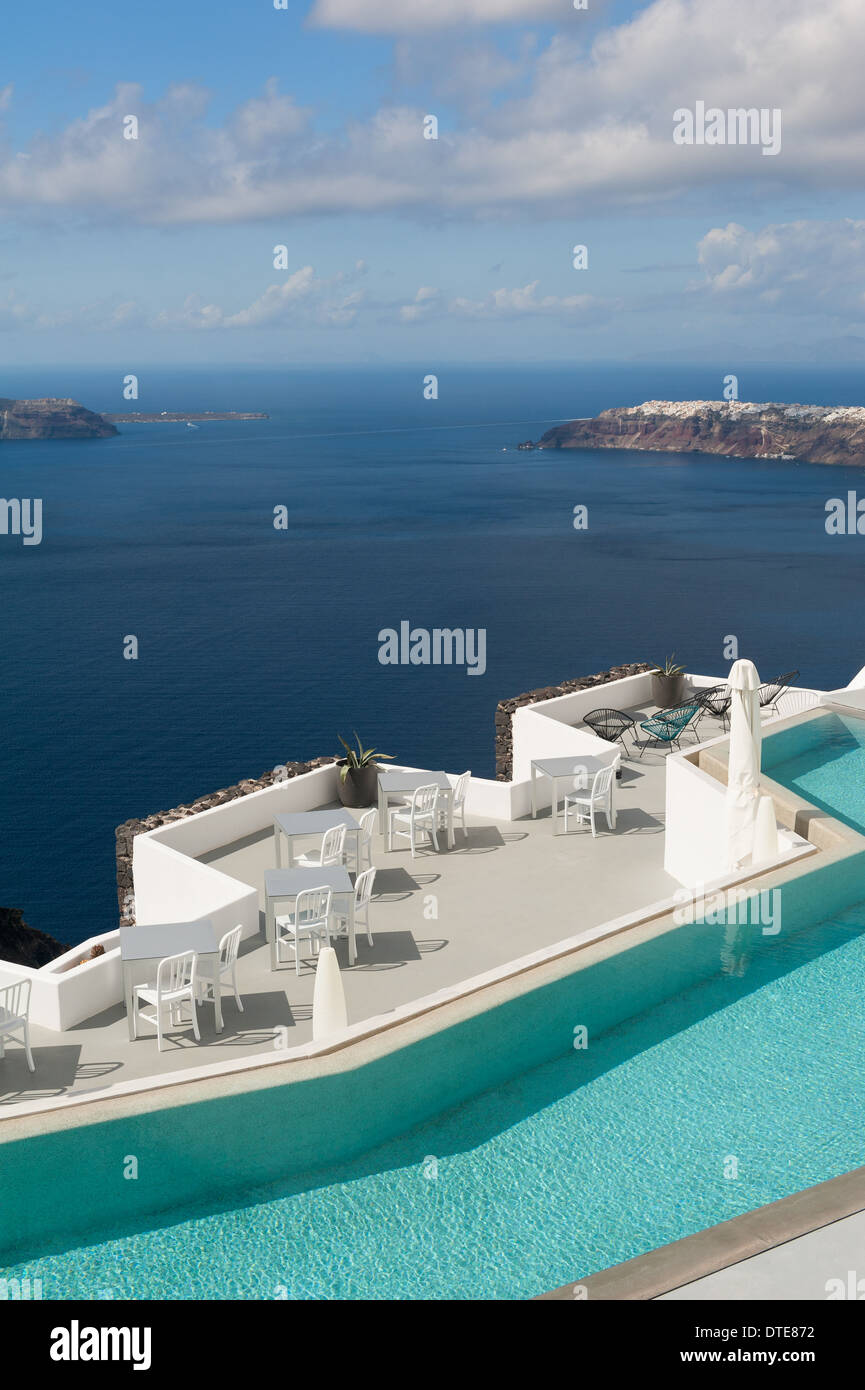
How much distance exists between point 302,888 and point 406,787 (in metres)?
3.08

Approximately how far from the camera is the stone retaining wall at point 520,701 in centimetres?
1650

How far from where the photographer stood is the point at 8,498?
108688 millimetres

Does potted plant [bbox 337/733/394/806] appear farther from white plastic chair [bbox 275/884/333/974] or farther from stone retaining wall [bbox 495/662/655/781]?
white plastic chair [bbox 275/884/333/974]

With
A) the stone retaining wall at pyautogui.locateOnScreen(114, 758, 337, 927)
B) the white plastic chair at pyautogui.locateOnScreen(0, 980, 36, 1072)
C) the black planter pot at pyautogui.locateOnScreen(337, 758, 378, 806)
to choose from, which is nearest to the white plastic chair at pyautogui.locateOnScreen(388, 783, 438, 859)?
the black planter pot at pyautogui.locateOnScreen(337, 758, 378, 806)

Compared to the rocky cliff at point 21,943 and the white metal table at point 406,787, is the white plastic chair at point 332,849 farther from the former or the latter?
the rocky cliff at point 21,943

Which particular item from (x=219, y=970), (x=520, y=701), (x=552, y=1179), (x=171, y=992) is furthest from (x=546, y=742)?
(x=552, y=1179)

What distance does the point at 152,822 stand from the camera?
508 inches

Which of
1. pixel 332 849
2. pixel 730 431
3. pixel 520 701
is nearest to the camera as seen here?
pixel 332 849

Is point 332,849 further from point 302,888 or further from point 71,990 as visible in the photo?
point 71,990

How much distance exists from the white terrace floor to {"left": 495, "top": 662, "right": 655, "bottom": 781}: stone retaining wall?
2473 mm

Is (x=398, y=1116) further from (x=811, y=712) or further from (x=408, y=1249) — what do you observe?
(x=811, y=712)

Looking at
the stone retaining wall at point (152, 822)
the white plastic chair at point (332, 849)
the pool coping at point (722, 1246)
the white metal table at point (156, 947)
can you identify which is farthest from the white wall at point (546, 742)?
the pool coping at point (722, 1246)

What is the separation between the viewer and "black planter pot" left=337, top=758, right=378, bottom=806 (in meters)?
13.8
